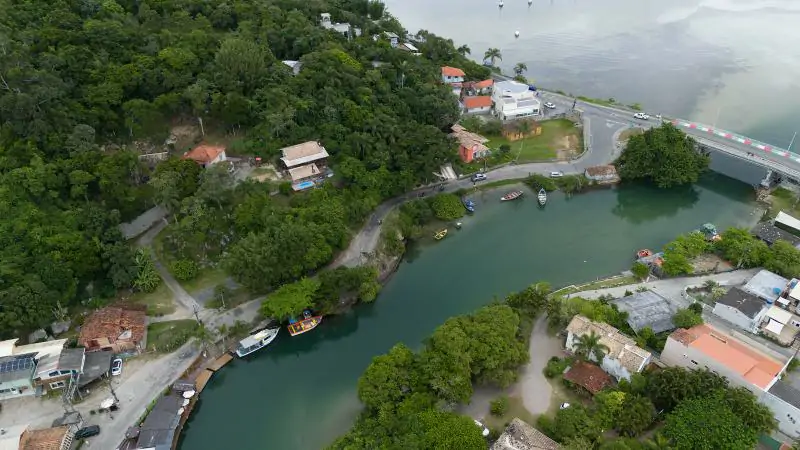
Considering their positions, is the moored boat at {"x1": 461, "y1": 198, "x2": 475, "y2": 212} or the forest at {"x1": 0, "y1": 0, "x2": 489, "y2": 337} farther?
the moored boat at {"x1": 461, "y1": 198, "x2": 475, "y2": 212}

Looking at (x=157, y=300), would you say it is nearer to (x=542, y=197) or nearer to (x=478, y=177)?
(x=478, y=177)

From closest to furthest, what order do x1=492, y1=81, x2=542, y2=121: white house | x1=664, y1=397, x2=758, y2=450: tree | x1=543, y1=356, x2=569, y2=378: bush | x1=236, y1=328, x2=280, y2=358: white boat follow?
x1=664, y1=397, x2=758, y2=450: tree, x1=543, y1=356, x2=569, y2=378: bush, x1=236, y1=328, x2=280, y2=358: white boat, x1=492, y1=81, x2=542, y2=121: white house

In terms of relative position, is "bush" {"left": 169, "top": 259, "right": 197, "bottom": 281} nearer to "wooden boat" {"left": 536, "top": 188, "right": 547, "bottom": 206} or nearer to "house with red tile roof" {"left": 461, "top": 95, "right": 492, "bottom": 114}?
"wooden boat" {"left": 536, "top": 188, "right": 547, "bottom": 206}

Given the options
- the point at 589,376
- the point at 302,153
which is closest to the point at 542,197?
the point at 589,376

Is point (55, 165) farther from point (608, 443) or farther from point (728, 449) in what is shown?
point (728, 449)

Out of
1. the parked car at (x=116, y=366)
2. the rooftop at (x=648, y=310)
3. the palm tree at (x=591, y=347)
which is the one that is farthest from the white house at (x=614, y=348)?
Result: the parked car at (x=116, y=366)

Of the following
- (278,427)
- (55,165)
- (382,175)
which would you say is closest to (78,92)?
(55,165)

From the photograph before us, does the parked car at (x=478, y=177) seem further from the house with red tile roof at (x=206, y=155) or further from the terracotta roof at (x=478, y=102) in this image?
the house with red tile roof at (x=206, y=155)

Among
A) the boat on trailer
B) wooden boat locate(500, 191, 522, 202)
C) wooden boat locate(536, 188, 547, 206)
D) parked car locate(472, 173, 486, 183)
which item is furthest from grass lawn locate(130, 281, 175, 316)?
wooden boat locate(536, 188, 547, 206)
